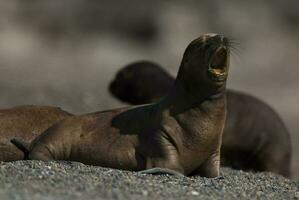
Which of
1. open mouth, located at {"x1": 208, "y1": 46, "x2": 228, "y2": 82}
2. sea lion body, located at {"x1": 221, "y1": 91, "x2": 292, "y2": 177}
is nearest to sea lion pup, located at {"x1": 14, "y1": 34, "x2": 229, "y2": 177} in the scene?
open mouth, located at {"x1": 208, "y1": 46, "x2": 228, "y2": 82}

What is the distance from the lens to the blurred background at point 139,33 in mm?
20031

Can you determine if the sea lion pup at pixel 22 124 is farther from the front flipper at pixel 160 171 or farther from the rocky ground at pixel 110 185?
the front flipper at pixel 160 171

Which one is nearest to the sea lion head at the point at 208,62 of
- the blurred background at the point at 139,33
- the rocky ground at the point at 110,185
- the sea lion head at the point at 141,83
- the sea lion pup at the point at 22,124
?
the rocky ground at the point at 110,185

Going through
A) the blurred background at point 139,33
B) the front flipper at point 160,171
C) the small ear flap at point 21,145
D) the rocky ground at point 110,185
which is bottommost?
the blurred background at point 139,33

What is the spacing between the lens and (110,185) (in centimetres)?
644

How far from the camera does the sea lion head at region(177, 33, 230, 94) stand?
766 cm

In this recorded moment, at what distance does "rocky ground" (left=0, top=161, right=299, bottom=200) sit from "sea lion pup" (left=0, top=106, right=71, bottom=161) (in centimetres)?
74

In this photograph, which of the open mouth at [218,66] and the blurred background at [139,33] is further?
the blurred background at [139,33]

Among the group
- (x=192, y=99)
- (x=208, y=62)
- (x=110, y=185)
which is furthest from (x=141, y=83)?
(x=110, y=185)

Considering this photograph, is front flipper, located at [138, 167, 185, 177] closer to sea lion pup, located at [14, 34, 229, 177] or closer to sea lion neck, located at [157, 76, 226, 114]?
sea lion pup, located at [14, 34, 229, 177]

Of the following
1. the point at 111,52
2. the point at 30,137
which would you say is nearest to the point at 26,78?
the point at 111,52

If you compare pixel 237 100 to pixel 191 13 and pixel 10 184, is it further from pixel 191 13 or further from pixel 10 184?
pixel 191 13

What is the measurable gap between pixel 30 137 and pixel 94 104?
24.1 ft

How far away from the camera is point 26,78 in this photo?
60.8 feet
